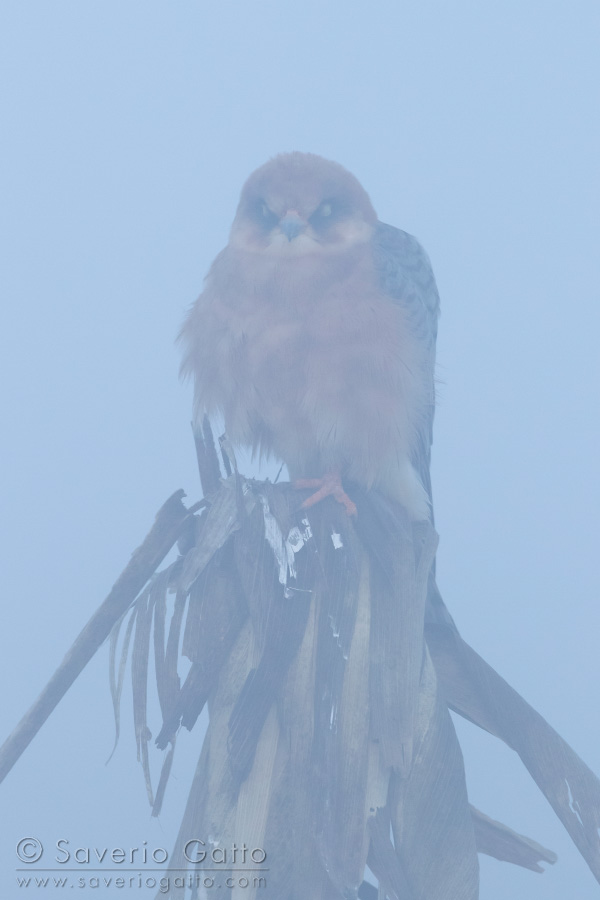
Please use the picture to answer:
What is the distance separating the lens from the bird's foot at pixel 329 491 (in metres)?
1.89

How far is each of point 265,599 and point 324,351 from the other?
775mm

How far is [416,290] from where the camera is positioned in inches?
98.1

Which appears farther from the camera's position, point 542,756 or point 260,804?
point 542,756

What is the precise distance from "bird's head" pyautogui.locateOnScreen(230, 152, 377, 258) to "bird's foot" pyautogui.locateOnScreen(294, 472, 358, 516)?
0.66 m

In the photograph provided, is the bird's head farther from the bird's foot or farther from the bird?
the bird's foot

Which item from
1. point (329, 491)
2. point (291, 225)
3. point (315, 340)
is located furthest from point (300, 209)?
point (329, 491)

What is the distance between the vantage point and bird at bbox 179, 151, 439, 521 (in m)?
2.20

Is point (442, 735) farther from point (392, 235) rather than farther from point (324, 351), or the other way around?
point (392, 235)

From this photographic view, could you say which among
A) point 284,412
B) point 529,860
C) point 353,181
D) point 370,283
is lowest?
point 529,860

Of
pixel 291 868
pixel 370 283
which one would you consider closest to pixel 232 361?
pixel 370 283

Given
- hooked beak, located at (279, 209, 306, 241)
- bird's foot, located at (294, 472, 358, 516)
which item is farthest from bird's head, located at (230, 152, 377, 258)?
bird's foot, located at (294, 472, 358, 516)

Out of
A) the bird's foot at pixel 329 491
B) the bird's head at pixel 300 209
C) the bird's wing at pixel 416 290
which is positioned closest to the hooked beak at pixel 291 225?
the bird's head at pixel 300 209

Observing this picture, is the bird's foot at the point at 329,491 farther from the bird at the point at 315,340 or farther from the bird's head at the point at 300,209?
the bird's head at the point at 300,209

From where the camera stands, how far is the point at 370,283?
2.35 m
